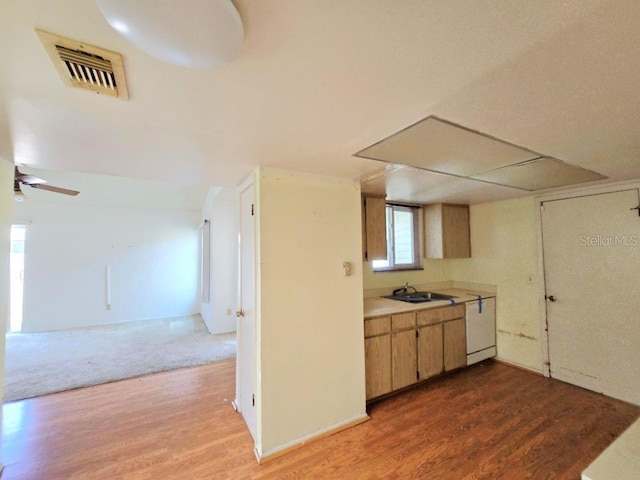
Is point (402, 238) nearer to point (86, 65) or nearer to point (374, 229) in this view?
point (374, 229)

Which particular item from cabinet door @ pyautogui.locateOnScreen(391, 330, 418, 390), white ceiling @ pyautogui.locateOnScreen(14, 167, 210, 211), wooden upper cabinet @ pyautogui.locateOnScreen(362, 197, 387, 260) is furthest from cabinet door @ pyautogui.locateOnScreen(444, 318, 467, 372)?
white ceiling @ pyautogui.locateOnScreen(14, 167, 210, 211)

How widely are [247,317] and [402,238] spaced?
2.52 m

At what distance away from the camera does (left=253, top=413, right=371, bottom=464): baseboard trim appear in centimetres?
193

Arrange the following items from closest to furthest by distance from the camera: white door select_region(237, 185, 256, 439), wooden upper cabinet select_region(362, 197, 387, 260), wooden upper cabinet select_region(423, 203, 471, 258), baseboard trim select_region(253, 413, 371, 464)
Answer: baseboard trim select_region(253, 413, 371, 464) → white door select_region(237, 185, 256, 439) → wooden upper cabinet select_region(362, 197, 387, 260) → wooden upper cabinet select_region(423, 203, 471, 258)

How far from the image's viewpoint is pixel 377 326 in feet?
8.54

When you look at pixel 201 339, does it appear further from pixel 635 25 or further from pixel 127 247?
pixel 635 25

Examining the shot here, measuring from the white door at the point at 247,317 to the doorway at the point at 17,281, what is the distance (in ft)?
18.3

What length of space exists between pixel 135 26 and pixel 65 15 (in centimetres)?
21

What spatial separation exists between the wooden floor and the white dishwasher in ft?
1.44

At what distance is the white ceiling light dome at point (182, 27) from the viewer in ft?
2.14

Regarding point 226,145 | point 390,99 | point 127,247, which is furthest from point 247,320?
point 127,247

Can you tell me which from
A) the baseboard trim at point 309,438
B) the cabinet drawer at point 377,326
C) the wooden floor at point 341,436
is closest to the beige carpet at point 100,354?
the wooden floor at point 341,436

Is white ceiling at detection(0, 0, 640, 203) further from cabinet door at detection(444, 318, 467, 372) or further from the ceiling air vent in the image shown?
cabinet door at detection(444, 318, 467, 372)

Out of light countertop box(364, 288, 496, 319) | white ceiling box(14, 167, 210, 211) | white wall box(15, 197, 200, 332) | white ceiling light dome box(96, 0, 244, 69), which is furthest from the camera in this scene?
white wall box(15, 197, 200, 332)
